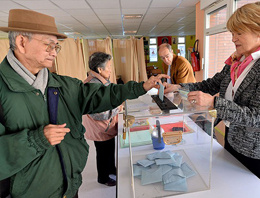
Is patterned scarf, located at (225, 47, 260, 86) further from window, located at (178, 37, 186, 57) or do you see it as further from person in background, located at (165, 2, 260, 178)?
window, located at (178, 37, 186, 57)

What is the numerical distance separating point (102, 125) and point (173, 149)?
0.87m

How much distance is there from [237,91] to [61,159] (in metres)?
1.02

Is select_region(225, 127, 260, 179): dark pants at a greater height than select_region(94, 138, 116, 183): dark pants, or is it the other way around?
select_region(225, 127, 260, 179): dark pants

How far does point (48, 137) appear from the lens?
30.0 inches

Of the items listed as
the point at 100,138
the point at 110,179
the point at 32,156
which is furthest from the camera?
Answer: the point at 110,179

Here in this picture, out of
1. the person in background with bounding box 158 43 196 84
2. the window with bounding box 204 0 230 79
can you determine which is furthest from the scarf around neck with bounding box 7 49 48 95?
the window with bounding box 204 0 230 79

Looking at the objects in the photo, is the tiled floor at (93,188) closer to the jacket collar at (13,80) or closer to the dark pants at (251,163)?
the dark pants at (251,163)

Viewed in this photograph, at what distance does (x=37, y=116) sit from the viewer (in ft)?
2.75

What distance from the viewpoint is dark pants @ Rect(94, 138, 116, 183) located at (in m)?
1.99

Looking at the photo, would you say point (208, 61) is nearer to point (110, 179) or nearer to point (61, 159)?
point (110, 179)

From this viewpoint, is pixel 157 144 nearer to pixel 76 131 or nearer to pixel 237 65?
pixel 76 131

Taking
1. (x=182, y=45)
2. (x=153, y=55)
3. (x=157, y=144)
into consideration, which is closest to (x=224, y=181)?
(x=157, y=144)

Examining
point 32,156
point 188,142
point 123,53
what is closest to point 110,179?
point 188,142

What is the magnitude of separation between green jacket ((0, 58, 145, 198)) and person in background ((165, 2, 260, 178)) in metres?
0.64
